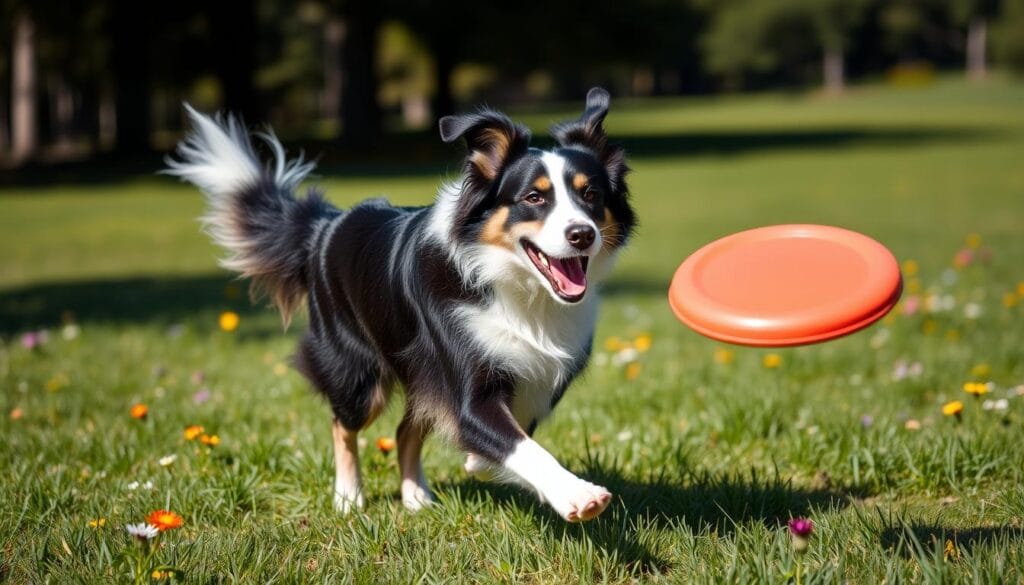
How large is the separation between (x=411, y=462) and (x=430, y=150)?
27.6 metres

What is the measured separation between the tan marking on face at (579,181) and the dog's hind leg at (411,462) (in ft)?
4.24

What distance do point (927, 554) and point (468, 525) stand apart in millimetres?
1601

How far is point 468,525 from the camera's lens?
3.91m

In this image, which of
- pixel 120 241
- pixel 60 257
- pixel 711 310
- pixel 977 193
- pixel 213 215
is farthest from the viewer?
pixel 977 193

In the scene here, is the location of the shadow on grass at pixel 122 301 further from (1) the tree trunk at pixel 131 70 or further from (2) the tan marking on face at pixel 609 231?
(1) the tree trunk at pixel 131 70

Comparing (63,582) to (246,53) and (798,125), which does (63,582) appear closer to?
(246,53)

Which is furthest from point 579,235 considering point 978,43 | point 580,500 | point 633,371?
point 978,43

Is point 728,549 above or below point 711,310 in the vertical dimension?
below

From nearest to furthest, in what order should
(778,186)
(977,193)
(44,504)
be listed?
(44,504), (977,193), (778,186)

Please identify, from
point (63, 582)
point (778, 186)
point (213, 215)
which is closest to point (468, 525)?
point (63, 582)

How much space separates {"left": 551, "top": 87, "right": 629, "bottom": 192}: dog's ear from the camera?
4039 millimetres

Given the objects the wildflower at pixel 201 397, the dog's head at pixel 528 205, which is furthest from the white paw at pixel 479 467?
the wildflower at pixel 201 397

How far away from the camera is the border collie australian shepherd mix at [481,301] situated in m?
3.65

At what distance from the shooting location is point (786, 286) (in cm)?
384
